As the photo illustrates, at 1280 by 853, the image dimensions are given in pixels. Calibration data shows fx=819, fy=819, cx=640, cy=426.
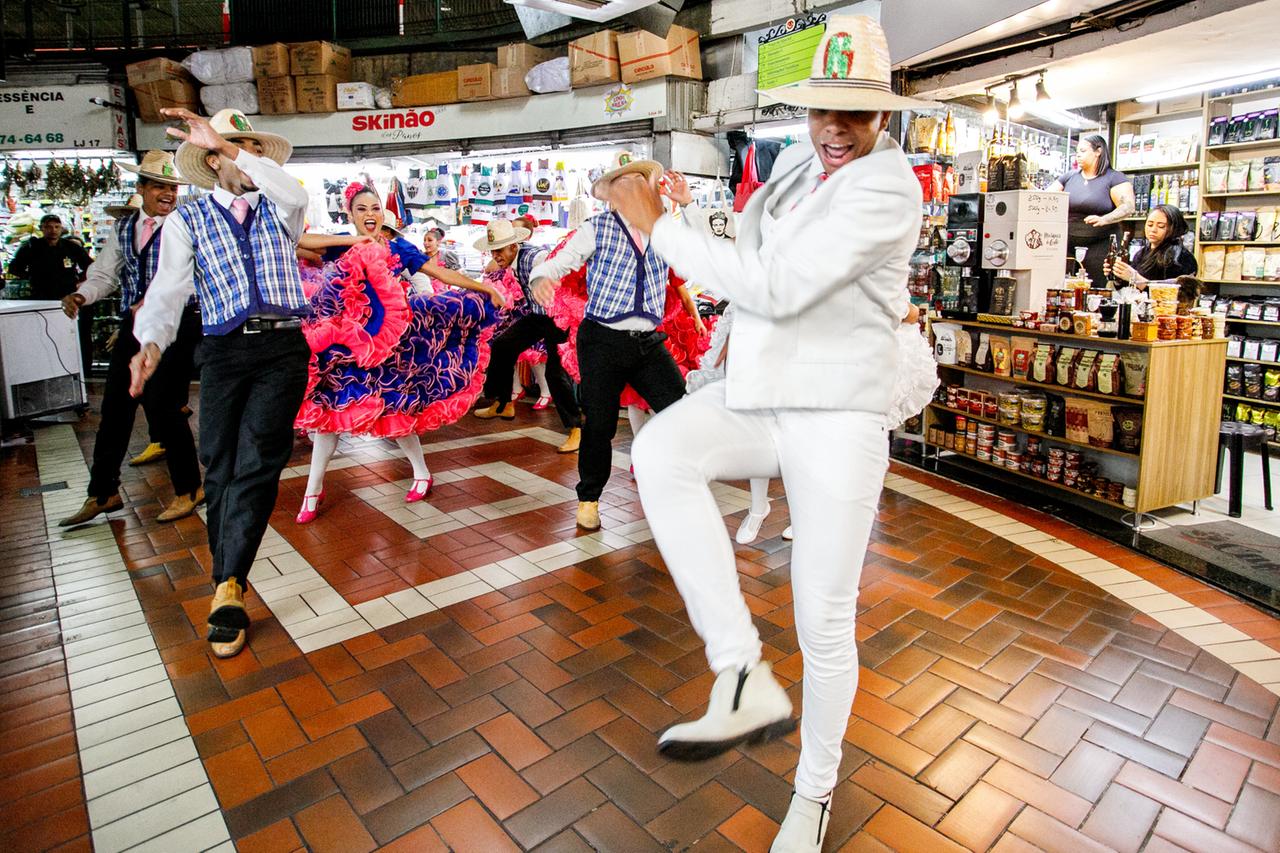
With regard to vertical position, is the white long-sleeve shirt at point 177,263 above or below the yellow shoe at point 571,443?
above

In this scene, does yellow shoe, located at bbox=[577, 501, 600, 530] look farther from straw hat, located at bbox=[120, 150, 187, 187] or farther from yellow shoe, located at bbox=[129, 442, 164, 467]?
yellow shoe, located at bbox=[129, 442, 164, 467]

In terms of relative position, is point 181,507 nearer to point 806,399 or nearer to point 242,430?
point 242,430

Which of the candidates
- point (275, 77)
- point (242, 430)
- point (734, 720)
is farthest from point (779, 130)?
point (734, 720)

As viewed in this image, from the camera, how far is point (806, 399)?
1757mm

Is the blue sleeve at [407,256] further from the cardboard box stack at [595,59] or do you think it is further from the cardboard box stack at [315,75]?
the cardboard box stack at [315,75]

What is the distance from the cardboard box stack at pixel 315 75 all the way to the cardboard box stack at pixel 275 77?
0.07 meters

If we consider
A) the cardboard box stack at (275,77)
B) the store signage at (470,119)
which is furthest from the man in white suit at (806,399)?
the cardboard box stack at (275,77)

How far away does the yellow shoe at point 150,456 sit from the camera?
6062 mm

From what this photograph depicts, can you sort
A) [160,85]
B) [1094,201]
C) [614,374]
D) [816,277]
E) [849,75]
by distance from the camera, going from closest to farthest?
[816,277] → [849,75] → [614,374] → [1094,201] → [160,85]

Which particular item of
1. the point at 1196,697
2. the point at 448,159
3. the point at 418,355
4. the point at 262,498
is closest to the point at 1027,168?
the point at 1196,697

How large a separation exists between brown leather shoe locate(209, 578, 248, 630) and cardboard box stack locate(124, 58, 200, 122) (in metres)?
9.64

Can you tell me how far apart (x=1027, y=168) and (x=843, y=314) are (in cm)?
456

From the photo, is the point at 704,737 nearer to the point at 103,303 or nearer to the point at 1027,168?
the point at 1027,168

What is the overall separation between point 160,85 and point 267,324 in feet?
31.1
